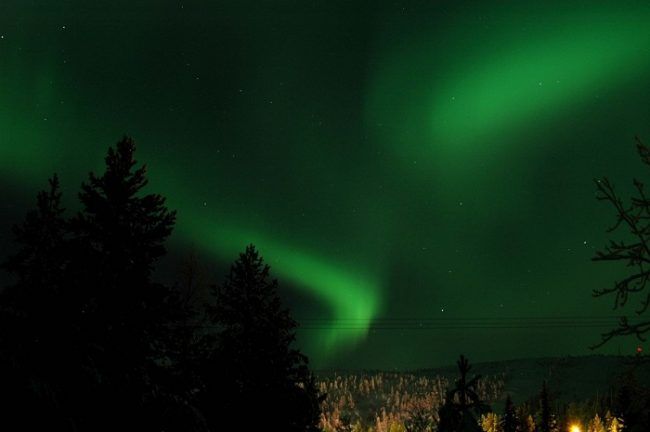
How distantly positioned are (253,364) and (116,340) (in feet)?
28.9

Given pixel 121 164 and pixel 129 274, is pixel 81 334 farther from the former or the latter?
pixel 121 164

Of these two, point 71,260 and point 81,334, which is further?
point 71,260

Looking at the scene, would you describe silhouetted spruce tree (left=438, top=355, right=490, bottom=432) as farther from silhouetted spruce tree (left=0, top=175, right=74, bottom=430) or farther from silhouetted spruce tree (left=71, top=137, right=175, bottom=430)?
silhouetted spruce tree (left=0, top=175, right=74, bottom=430)

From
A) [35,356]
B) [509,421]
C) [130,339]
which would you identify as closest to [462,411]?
[130,339]

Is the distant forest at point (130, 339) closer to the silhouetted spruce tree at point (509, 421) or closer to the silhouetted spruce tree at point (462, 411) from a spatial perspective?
the silhouetted spruce tree at point (462, 411)

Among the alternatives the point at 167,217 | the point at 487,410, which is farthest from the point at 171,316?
the point at 487,410

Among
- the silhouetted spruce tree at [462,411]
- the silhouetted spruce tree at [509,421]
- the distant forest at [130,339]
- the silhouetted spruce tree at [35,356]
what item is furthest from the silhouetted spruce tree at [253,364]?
the silhouetted spruce tree at [509,421]

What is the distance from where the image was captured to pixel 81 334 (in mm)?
8438

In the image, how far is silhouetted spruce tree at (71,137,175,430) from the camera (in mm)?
10484

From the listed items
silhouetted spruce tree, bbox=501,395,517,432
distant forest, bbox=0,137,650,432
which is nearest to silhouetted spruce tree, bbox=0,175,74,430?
distant forest, bbox=0,137,650,432

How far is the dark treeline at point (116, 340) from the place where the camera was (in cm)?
755

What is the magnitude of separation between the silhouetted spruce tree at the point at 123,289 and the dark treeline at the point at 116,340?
23mm

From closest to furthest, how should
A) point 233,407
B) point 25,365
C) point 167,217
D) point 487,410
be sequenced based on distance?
1. point 25,365
2. point 167,217
3. point 233,407
4. point 487,410

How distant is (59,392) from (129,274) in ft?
17.8
